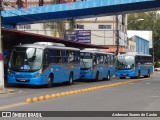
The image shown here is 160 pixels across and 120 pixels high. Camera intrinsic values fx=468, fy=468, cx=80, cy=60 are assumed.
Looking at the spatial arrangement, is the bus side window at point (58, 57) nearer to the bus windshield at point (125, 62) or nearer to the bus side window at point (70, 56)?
the bus side window at point (70, 56)

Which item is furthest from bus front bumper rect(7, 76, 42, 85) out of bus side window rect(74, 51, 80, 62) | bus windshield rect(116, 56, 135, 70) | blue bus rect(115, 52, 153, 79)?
bus windshield rect(116, 56, 135, 70)

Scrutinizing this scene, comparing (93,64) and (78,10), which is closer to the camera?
(78,10)

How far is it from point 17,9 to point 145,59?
18303 millimetres

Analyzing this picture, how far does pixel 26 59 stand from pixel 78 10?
10.8 meters

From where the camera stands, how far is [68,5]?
36875mm

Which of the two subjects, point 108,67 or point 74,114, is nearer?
point 74,114

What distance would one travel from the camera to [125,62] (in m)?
48.4

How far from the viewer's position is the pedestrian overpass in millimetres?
35156

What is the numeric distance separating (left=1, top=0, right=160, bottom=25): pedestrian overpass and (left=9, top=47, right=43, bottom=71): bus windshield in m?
9.68

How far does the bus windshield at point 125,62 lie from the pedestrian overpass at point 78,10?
10.4 meters

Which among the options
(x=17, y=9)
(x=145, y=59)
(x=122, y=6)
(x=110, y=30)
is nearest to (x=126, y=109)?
(x=122, y=6)

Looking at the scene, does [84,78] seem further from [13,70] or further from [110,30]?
[110,30]

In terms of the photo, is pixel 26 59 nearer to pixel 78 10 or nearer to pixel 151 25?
pixel 78 10

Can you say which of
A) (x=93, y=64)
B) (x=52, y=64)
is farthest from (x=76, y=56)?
(x=52, y=64)
